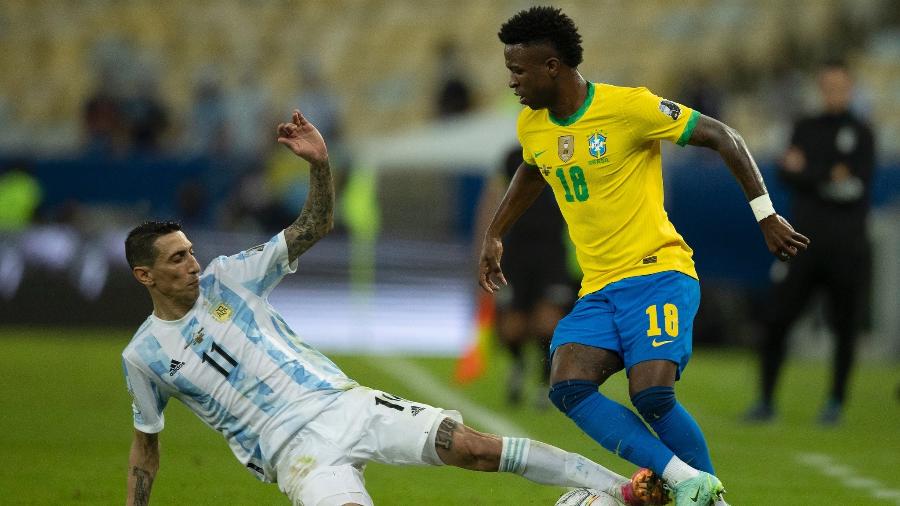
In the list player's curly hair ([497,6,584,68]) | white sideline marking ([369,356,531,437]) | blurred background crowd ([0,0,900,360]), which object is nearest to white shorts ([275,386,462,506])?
player's curly hair ([497,6,584,68])

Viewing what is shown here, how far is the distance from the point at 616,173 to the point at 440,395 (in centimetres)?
602

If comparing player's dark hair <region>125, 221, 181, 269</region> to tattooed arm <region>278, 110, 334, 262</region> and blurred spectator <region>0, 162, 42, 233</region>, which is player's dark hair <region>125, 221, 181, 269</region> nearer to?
tattooed arm <region>278, 110, 334, 262</region>

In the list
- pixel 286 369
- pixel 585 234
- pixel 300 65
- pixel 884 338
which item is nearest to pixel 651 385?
pixel 585 234

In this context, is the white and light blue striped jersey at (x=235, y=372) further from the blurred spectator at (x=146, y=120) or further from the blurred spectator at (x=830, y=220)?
the blurred spectator at (x=146, y=120)

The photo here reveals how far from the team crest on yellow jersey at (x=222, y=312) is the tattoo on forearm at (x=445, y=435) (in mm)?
982

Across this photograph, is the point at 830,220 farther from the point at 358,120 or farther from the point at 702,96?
the point at 358,120

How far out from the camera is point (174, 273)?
593 centimetres

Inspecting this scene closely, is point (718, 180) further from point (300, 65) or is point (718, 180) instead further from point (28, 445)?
point (28, 445)

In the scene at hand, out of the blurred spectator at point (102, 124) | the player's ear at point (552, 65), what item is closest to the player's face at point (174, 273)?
the player's ear at point (552, 65)

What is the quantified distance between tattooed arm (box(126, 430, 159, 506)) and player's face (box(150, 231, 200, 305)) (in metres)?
0.59

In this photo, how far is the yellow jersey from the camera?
6.01 m

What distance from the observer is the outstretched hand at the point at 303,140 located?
233 inches

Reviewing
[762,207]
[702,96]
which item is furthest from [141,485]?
[702,96]

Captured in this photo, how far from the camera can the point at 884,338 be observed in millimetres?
15602
